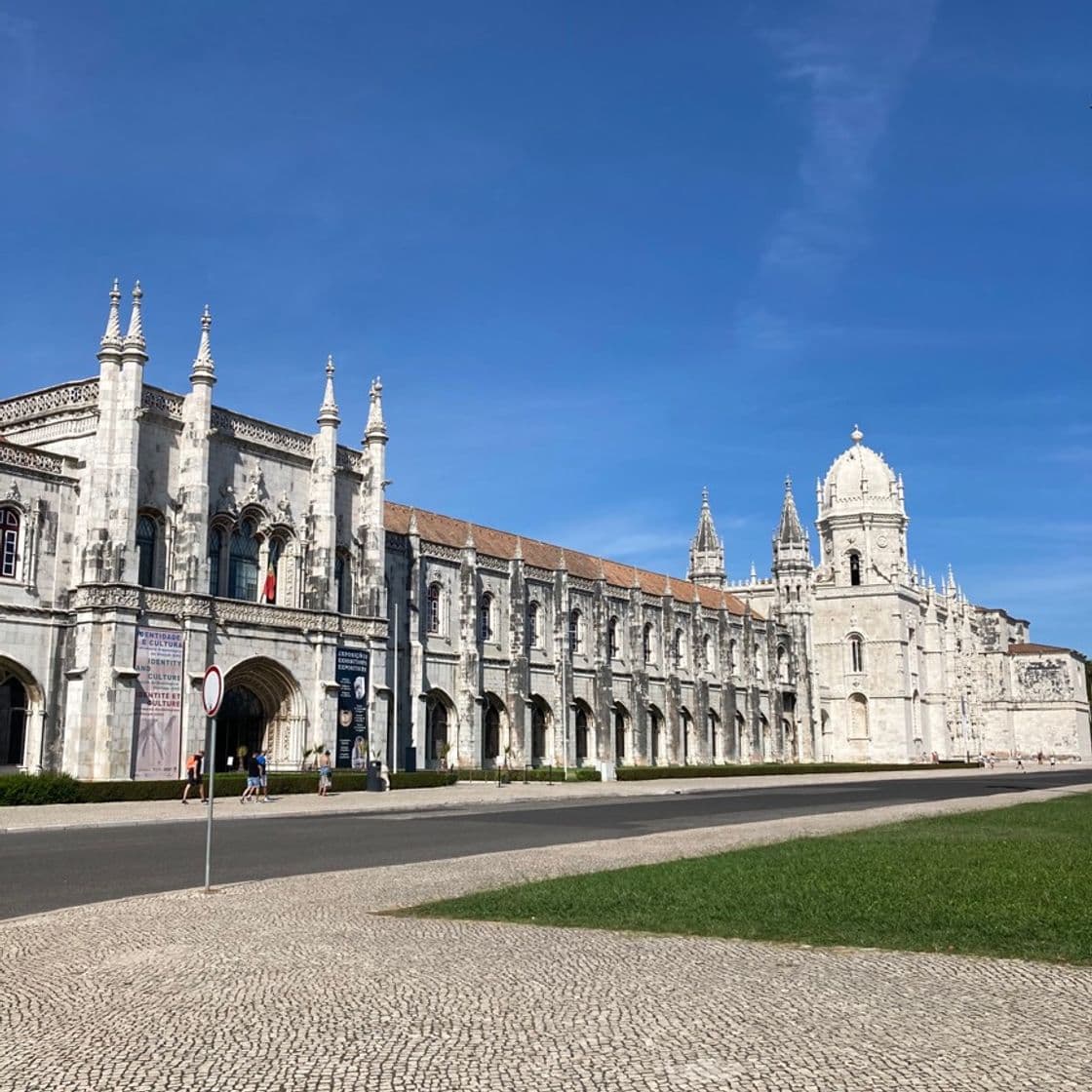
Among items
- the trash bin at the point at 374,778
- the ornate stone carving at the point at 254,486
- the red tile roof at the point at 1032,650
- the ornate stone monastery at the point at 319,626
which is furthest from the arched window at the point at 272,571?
the red tile roof at the point at 1032,650

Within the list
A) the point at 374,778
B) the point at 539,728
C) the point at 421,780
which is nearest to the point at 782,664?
the point at 539,728

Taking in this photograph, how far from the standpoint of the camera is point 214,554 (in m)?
43.8

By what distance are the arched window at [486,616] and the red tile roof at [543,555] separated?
238 cm

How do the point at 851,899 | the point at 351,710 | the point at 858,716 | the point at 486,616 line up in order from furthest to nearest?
the point at 858,716, the point at 486,616, the point at 351,710, the point at 851,899

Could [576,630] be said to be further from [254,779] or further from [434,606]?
[254,779]

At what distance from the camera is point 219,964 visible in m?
9.35

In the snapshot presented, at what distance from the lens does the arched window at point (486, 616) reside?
5841 cm

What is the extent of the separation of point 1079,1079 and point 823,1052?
1308 mm

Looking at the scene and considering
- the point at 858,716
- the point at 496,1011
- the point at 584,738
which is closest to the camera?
the point at 496,1011

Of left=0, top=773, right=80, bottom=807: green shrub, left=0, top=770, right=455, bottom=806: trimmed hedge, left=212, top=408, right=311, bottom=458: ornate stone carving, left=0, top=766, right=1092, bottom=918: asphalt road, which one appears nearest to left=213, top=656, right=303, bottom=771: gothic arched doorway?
left=0, top=770, right=455, bottom=806: trimmed hedge

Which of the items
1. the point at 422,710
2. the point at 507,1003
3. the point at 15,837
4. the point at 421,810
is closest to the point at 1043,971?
the point at 507,1003

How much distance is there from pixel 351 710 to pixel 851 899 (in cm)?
3556

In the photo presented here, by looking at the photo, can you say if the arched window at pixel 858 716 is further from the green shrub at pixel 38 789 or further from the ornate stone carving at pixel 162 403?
the green shrub at pixel 38 789

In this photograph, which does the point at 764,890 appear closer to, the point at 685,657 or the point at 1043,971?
the point at 1043,971
